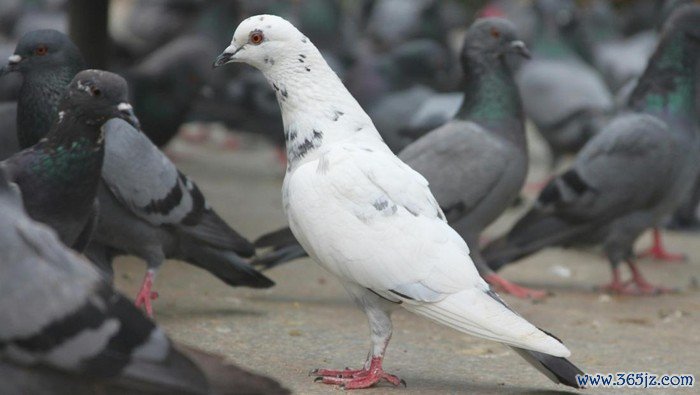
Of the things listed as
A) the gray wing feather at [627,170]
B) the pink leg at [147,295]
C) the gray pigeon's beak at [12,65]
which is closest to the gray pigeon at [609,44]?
the gray wing feather at [627,170]

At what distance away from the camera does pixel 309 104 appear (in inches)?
183

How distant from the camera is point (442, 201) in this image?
6.28 meters

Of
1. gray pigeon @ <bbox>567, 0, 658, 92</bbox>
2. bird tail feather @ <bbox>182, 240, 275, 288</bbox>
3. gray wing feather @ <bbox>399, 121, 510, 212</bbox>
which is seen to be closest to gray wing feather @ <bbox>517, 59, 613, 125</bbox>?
gray pigeon @ <bbox>567, 0, 658, 92</bbox>

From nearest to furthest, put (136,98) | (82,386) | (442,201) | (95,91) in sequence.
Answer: (82,386), (95,91), (442,201), (136,98)

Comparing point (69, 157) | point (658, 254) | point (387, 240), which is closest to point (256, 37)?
point (69, 157)

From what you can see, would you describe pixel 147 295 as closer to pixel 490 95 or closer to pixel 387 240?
pixel 387 240

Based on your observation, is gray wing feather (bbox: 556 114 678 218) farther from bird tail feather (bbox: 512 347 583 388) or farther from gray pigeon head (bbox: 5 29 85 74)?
gray pigeon head (bbox: 5 29 85 74)

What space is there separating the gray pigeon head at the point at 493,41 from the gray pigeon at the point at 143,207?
6.36ft

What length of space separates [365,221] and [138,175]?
58.6 inches

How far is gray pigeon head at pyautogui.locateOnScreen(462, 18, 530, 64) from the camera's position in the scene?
6.75 metres

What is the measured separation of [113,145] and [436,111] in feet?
12.3

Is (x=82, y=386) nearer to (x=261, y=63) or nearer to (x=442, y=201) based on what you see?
(x=261, y=63)

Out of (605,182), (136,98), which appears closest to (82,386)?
(605,182)

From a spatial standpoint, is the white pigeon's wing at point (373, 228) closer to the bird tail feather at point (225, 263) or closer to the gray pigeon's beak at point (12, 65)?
the bird tail feather at point (225, 263)
